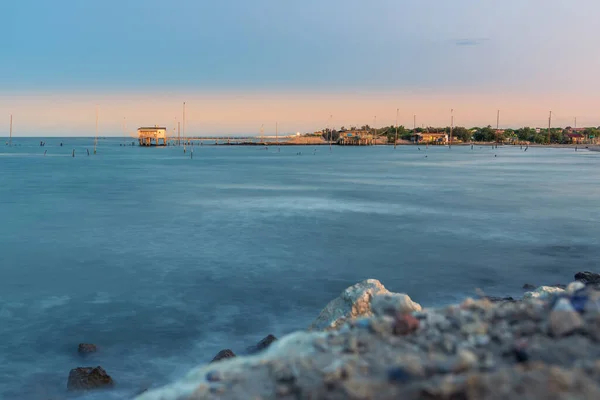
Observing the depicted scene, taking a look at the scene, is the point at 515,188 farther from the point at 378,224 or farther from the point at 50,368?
the point at 50,368

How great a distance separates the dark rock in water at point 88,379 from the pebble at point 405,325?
6451mm

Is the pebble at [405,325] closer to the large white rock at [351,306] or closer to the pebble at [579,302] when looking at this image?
the pebble at [579,302]

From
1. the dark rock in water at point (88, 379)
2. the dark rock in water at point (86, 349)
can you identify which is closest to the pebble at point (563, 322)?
the dark rock in water at point (88, 379)

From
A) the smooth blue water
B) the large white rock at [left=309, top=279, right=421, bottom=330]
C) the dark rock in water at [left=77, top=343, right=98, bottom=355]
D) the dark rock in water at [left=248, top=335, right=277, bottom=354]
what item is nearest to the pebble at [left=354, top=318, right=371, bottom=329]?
the large white rock at [left=309, top=279, right=421, bottom=330]

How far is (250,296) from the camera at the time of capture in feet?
50.5

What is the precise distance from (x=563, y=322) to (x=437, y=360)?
121 centimetres

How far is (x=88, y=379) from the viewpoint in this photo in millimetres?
9656

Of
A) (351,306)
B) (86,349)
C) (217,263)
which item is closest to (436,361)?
(351,306)

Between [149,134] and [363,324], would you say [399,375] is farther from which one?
[149,134]

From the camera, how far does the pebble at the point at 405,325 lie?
5180 mm

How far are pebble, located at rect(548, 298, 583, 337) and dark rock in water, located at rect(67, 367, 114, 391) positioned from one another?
763 centimetres

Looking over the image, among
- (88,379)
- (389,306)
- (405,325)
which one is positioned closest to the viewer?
(405,325)

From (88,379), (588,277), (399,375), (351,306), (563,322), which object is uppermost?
(563,322)

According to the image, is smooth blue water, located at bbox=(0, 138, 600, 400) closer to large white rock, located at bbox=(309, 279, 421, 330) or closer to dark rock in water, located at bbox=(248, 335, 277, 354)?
dark rock in water, located at bbox=(248, 335, 277, 354)
